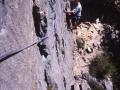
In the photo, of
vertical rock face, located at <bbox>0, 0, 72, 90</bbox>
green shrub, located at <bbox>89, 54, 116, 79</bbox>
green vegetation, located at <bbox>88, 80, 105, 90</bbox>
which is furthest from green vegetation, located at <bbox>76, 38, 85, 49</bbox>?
vertical rock face, located at <bbox>0, 0, 72, 90</bbox>

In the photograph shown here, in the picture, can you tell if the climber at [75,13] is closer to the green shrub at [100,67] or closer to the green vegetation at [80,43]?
the green vegetation at [80,43]

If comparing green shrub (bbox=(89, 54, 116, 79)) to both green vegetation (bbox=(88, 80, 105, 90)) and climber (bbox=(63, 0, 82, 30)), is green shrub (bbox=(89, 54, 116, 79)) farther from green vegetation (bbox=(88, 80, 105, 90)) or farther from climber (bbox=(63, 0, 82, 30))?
climber (bbox=(63, 0, 82, 30))

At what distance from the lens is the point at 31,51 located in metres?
3.55

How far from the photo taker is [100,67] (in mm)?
8906

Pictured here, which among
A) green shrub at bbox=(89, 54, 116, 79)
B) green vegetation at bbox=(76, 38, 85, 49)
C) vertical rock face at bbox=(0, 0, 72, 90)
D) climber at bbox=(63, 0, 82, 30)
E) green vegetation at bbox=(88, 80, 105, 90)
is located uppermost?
vertical rock face at bbox=(0, 0, 72, 90)

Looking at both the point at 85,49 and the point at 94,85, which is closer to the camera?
the point at 94,85

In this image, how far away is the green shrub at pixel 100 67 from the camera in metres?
8.84

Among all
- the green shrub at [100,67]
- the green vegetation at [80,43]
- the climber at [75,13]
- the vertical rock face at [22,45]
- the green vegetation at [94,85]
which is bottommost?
the green vegetation at [94,85]

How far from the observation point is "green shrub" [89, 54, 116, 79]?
29.0 ft

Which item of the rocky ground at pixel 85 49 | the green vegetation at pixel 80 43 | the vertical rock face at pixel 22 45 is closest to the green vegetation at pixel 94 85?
the rocky ground at pixel 85 49

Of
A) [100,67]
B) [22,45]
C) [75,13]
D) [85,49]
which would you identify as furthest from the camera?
[85,49]

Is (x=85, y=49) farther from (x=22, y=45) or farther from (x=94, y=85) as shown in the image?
(x=22, y=45)

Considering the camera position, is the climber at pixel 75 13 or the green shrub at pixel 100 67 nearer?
the climber at pixel 75 13

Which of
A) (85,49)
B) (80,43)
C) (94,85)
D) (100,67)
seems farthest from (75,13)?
(94,85)
